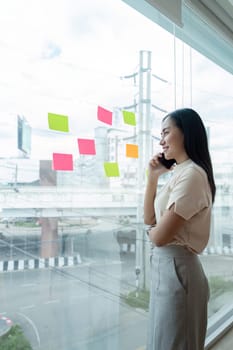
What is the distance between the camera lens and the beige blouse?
112 cm

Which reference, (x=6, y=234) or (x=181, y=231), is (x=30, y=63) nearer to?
(x=6, y=234)

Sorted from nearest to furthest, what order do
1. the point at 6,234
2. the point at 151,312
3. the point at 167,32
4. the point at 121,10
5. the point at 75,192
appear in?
the point at 6,234, the point at 151,312, the point at 75,192, the point at 121,10, the point at 167,32

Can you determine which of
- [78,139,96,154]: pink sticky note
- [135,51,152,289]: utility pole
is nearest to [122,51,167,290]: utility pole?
[135,51,152,289]: utility pole

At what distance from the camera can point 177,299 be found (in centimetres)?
116

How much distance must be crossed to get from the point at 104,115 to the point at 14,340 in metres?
1.07

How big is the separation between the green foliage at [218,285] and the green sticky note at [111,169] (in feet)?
4.40

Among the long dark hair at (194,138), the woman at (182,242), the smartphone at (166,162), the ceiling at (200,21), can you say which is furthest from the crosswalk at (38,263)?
the ceiling at (200,21)

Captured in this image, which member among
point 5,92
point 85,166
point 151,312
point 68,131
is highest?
point 5,92

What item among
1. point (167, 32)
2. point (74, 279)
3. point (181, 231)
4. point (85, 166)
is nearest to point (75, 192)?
point (85, 166)

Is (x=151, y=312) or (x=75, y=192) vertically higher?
(x=75, y=192)

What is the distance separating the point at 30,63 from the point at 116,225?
89 cm

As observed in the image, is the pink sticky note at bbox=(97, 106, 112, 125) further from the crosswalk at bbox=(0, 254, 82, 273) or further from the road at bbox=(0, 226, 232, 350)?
the crosswalk at bbox=(0, 254, 82, 273)

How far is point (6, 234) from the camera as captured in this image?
114cm

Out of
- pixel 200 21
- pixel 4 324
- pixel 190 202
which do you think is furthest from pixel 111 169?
pixel 200 21
